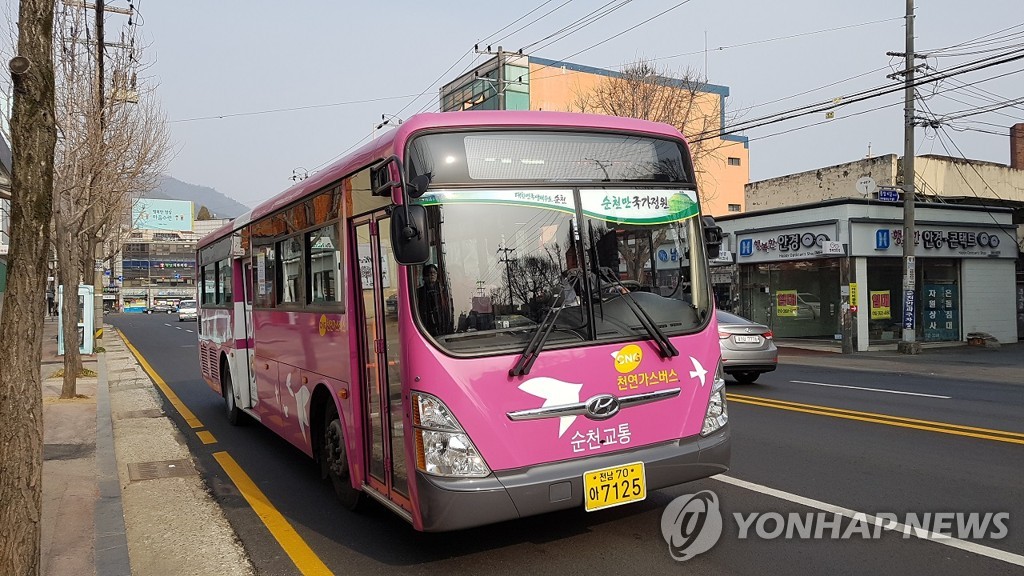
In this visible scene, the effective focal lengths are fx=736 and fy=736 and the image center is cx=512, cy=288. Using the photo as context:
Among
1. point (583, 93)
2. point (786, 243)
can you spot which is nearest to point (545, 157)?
point (786, 243)

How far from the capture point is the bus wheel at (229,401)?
1017cm

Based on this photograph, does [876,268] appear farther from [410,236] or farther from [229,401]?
[410,236]

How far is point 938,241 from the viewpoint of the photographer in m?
24.9

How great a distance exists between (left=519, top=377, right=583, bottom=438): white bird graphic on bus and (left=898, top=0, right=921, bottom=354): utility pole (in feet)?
67.1

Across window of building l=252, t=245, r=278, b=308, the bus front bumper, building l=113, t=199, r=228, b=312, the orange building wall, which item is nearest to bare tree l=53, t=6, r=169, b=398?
window of building l=252, t=245, r=278, b=308

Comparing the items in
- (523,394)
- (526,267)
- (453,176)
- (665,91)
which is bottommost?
(523,394)

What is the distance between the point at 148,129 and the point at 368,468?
673 inches

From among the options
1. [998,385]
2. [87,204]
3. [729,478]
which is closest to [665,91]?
[998,385]

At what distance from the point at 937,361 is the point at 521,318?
62.2 feet

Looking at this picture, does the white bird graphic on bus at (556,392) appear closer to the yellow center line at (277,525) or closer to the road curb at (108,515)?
the yellow center line at (277,525)

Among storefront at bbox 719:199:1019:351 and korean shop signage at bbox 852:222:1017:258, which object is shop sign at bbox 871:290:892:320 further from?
korean shop signage at bbox 852:222:1017:258

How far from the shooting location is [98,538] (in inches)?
213

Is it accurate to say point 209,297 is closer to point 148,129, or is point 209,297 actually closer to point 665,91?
point 148,129

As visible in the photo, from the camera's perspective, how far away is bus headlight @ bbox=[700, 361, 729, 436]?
5.00 meters
